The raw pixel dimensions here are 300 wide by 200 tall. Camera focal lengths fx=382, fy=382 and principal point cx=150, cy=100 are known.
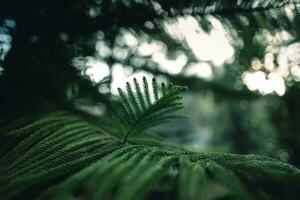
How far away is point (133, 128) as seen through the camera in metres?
0.99

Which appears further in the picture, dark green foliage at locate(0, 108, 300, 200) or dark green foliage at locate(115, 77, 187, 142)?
dark green foliage at locate(115, 77, 187, 142)

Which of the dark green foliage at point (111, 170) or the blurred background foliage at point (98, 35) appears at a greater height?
the blurred background foliage at point (98, 35)

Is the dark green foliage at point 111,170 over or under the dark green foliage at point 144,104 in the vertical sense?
under

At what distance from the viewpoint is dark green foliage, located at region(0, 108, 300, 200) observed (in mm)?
629

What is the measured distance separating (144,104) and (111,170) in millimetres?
288

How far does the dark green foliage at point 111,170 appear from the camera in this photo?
63 centimetres

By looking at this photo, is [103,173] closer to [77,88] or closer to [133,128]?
[133,128]

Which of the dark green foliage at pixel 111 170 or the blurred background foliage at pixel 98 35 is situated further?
the blurred background foliage at pixel 98 35

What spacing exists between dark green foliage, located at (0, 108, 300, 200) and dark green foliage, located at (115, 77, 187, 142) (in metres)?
0.07

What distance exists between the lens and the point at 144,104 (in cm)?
93

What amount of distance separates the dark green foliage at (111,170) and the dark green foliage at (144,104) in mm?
70

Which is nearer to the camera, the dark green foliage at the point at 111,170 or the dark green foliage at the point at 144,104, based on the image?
the dark green foliage at the point at 111,170

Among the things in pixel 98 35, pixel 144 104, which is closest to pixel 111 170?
pixel 144 104

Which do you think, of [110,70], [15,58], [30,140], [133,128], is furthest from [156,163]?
[110,70]
